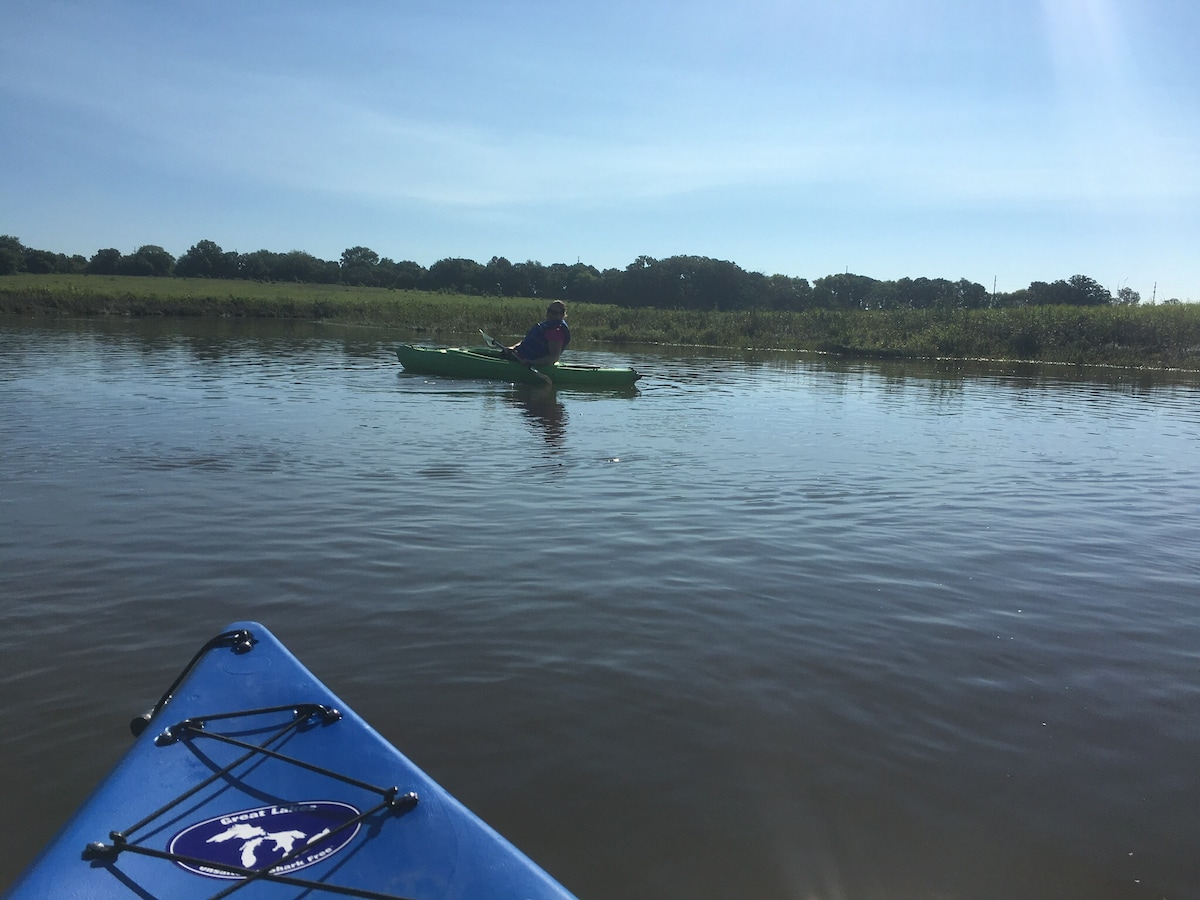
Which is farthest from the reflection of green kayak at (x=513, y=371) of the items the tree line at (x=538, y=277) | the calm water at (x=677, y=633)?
the tree line at (x=538, y=277)

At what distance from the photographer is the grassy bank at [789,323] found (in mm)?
32219

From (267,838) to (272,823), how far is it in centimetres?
7

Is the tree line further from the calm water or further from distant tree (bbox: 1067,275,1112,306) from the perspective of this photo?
the calm water

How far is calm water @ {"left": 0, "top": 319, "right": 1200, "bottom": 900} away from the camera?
123 inches

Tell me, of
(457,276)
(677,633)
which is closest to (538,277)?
(457,276)

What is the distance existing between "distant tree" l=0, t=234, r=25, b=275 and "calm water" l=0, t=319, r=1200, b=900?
62.1 metres

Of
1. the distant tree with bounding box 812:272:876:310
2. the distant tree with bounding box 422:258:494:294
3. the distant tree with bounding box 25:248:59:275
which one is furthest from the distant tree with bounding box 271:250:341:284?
the distant tree with bounding box 812:272:876:310

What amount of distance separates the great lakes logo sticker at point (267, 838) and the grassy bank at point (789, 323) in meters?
33.7

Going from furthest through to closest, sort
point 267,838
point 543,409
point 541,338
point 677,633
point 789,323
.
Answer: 1. point 789,323
2. point 541,338
3. point 543,409
4. point 677,633
5. point 267,838

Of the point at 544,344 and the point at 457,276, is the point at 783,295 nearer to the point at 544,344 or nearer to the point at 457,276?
the point at 457,276

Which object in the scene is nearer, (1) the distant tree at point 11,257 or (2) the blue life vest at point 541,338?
(2) the blue life vest at point 541,338

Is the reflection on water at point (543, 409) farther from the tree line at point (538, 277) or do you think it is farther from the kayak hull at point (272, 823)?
the tree line at point (538, 277)

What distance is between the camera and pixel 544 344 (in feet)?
54.5

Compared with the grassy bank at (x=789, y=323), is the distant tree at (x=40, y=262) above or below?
above
